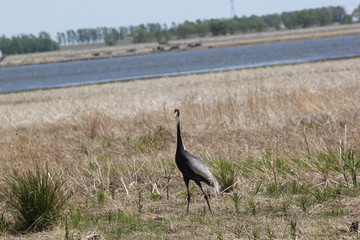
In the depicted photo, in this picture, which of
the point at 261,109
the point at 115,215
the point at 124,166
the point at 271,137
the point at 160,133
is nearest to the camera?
the point at 115,215

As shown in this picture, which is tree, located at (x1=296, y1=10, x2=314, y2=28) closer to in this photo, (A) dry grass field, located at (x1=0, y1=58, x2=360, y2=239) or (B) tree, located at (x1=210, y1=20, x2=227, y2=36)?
(B) tree, located at (x1=210, y1=20, x2=227, y2=36)

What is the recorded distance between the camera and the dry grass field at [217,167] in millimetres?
8273

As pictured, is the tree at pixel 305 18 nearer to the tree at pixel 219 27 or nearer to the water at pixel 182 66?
the tree at pixel 219 27

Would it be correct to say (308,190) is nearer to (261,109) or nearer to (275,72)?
(261,109)

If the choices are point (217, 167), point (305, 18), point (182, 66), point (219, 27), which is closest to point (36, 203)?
point (217, 167)

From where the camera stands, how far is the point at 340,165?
34.7 feet

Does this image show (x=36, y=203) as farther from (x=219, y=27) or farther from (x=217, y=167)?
(x=219, y=27)

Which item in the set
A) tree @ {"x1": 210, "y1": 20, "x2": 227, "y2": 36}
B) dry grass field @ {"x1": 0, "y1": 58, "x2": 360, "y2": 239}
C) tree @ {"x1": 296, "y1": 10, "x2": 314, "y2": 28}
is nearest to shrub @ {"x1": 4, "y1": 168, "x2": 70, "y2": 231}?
dry grass field @ {"x1": 0, "y1": 58, "x2": 360, "y2": 239}

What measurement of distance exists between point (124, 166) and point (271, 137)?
3817 mm

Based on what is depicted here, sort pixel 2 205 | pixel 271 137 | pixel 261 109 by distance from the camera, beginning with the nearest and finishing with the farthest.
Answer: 1. pixel 2 205
2. pixel 271 137
3. pixel 261 109

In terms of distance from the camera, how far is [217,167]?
1092 cm

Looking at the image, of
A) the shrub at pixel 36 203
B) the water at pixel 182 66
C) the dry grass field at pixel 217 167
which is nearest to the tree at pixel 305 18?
the water at pixel 182 66

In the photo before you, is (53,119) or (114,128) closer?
(114,128)

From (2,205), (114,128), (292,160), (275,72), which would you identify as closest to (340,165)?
(292,160)
